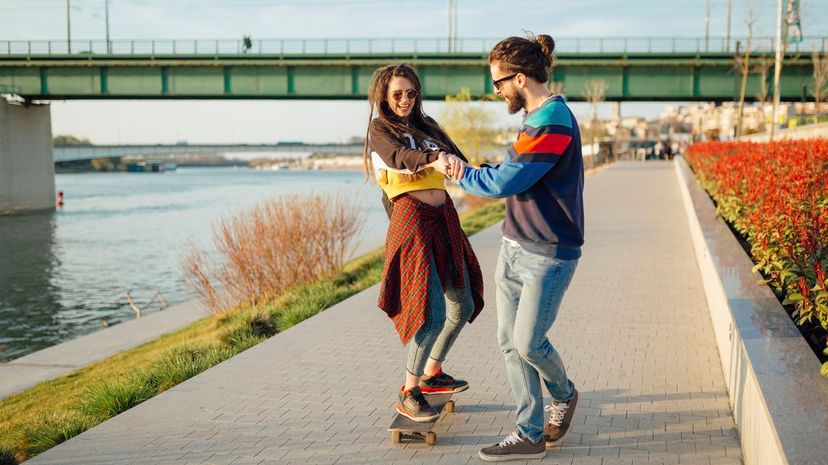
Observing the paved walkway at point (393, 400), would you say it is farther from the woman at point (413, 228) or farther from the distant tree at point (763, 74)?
the distant tree at point (763, 74)

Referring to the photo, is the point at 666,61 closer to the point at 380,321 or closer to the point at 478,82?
the point at 478,82

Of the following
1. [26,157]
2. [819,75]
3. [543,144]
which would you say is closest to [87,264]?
[543,144]

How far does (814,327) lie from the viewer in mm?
4914

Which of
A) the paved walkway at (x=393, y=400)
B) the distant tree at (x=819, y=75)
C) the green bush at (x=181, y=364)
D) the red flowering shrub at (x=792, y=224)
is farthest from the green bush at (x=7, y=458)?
the distant tree at (x=819, y=75)

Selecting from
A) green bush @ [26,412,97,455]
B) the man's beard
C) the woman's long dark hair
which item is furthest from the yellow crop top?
green bush @ [26,412,97,455]

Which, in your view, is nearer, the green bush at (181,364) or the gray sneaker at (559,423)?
the gray sneaker at (559,423)

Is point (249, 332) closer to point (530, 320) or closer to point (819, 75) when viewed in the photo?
point (530, 320)

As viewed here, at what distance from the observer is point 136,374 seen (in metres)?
6.56

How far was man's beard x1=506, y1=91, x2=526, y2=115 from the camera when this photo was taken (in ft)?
12.4

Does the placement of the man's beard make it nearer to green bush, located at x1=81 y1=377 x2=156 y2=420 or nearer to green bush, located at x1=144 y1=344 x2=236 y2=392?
green bush, located at x1=81 y1=377 x2=156 y2=420

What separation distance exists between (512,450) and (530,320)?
72 cm

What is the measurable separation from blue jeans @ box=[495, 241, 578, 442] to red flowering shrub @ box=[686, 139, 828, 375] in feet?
4.07

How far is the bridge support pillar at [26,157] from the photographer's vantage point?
4650cm

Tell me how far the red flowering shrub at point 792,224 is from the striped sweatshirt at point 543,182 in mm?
1326
